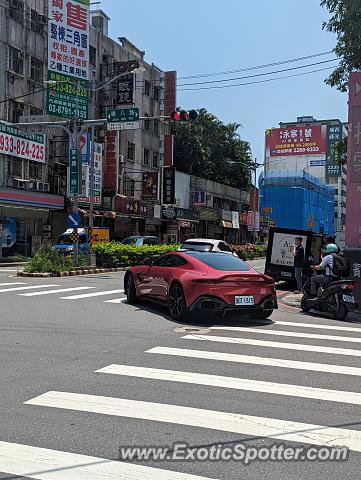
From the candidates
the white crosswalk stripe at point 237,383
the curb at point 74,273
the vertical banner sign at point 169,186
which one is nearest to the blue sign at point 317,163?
the vertical banner sign at point 169,186

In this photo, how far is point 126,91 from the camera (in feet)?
121

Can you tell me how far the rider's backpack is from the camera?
11.9m

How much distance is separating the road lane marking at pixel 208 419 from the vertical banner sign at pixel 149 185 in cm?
3628

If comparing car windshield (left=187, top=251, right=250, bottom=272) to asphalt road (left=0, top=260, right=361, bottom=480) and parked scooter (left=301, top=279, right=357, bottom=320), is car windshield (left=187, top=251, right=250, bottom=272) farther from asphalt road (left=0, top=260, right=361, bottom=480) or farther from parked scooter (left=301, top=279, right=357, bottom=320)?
parked scooter (left=301, top=279, right=357, bottom=320)

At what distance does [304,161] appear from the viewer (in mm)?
96000

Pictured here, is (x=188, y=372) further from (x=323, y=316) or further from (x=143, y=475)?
(x=323, y=316)

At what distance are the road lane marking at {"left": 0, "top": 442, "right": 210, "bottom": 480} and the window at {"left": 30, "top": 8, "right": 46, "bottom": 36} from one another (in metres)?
32.1

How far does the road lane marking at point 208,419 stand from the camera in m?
4.57

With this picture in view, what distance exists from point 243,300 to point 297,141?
8843cm

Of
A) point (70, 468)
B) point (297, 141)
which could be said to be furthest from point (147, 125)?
point (297, 141)

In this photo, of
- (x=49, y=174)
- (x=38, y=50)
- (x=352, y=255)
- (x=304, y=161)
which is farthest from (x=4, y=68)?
(x=304, y=161)

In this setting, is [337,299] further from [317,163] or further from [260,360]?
[317,163]

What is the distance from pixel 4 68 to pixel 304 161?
7310 centimetres

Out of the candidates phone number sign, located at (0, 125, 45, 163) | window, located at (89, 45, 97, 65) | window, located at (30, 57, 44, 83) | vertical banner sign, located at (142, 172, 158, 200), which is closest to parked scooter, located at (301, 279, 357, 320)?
phone number sign, located at (0, 125, 45, 163)
